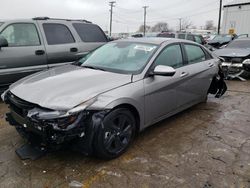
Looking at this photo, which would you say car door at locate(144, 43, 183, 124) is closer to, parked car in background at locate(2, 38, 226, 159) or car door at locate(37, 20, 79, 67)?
parked car in background at locate(2, 38, 226, 159)

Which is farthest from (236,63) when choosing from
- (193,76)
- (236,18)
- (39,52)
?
(236,18)

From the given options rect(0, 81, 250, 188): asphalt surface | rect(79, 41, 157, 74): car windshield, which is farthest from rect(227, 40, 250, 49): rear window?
rect(79, 41, 157, 74): car windshield

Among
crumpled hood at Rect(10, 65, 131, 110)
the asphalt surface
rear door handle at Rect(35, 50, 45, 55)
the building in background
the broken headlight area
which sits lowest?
the asphalt surface

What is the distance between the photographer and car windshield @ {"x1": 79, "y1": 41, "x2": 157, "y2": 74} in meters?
3.74

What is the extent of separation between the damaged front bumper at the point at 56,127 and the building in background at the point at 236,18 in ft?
99.4

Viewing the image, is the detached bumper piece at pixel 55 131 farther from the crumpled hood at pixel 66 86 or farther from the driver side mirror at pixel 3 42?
the driver side mirror at pixel 3 42

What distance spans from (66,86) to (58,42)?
3235mm

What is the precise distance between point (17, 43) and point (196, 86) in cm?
383

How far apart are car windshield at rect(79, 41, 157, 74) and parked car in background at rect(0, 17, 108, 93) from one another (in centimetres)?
180

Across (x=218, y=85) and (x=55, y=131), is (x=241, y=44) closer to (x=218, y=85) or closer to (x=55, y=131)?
(x=218, y=85)

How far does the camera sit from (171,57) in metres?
4.23

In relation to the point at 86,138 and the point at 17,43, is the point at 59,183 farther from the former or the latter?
the point at 17,43

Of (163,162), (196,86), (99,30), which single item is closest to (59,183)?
(163,162)

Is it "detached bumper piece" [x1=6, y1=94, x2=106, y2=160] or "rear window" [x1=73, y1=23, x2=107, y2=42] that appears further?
"rear window" [x1=73, y1=23, x2=107, y2=42]
